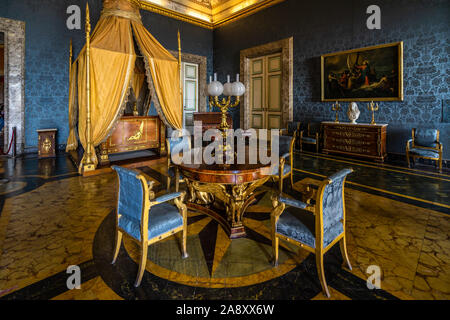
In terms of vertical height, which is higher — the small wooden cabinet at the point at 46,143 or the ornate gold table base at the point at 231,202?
the small wooden cabinet at the point at 46,143

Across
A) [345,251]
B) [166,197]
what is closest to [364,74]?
[345,251]

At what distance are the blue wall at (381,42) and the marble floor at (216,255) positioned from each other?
2.60 metres

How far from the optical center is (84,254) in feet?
7.14

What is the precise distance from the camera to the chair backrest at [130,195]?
5.97ft

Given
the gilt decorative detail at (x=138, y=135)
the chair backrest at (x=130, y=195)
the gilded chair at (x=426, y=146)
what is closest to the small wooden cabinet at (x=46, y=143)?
the gilt decorative detail at (x=138, y=135)

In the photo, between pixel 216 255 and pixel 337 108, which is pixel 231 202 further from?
pixel 337 108

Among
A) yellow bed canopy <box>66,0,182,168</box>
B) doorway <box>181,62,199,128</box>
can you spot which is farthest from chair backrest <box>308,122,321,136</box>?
doorway <box>181,62,199,128</box>

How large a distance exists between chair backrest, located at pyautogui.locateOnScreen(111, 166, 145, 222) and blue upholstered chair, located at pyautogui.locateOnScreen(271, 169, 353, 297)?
3.24 feet

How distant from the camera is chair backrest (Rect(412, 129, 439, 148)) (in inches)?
199

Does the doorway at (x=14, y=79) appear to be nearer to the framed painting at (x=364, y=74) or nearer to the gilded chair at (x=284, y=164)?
the gilded chair at (x=284, y=164)

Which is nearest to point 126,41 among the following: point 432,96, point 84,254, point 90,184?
point 90,184

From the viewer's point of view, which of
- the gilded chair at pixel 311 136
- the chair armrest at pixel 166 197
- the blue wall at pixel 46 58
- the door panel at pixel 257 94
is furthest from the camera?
the door panel at pixel 257 94

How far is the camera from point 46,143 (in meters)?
6.24
